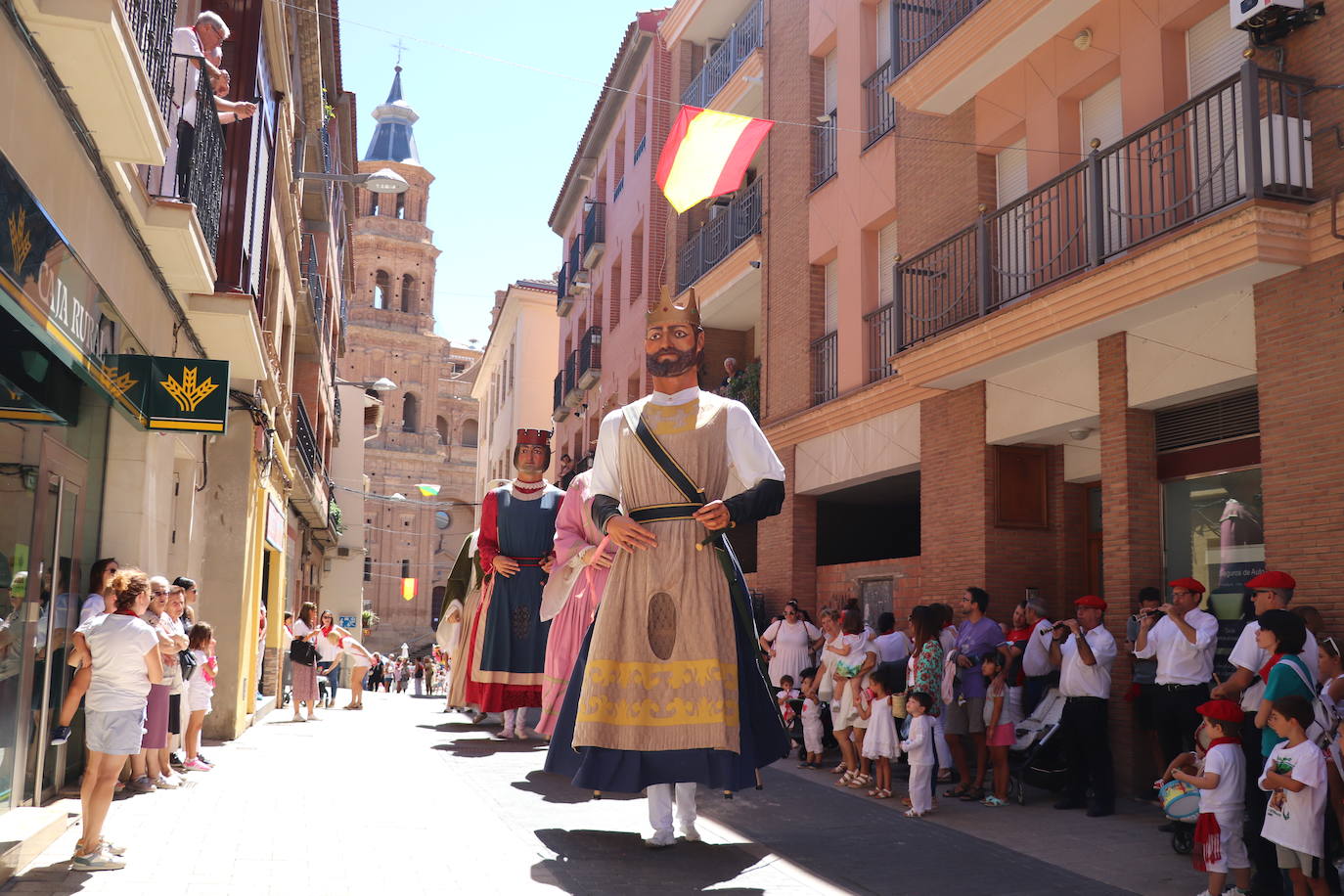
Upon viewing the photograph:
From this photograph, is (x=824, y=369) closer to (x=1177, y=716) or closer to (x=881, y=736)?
(x=881, y=736)

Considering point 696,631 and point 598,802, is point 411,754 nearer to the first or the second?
point 598,802

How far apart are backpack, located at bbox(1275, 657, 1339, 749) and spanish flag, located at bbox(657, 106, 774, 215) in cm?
750

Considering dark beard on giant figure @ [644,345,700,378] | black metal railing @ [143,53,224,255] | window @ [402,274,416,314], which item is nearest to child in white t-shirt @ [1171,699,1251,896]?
dark beard on giant figure @ [644,345,700,378]

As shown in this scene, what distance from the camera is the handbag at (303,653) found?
16438 mm

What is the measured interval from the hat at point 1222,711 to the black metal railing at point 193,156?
272 inches

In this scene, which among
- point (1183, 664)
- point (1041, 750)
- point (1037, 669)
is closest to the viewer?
point (1183, 664)

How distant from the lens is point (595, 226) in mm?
32906

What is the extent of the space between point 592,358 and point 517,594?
21028 mm

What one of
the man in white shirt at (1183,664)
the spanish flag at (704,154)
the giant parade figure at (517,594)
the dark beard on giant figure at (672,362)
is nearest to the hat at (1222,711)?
the man in white shirt at (1183,664)

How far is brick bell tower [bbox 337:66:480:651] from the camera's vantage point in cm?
6438

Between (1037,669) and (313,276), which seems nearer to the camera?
(1037,669)

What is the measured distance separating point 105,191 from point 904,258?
9.30 meters

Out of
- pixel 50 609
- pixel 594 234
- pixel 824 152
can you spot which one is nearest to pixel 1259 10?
pixel 50 609

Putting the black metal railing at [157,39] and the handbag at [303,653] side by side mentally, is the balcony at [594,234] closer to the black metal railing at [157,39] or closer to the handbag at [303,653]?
the handbag at [303,653]
